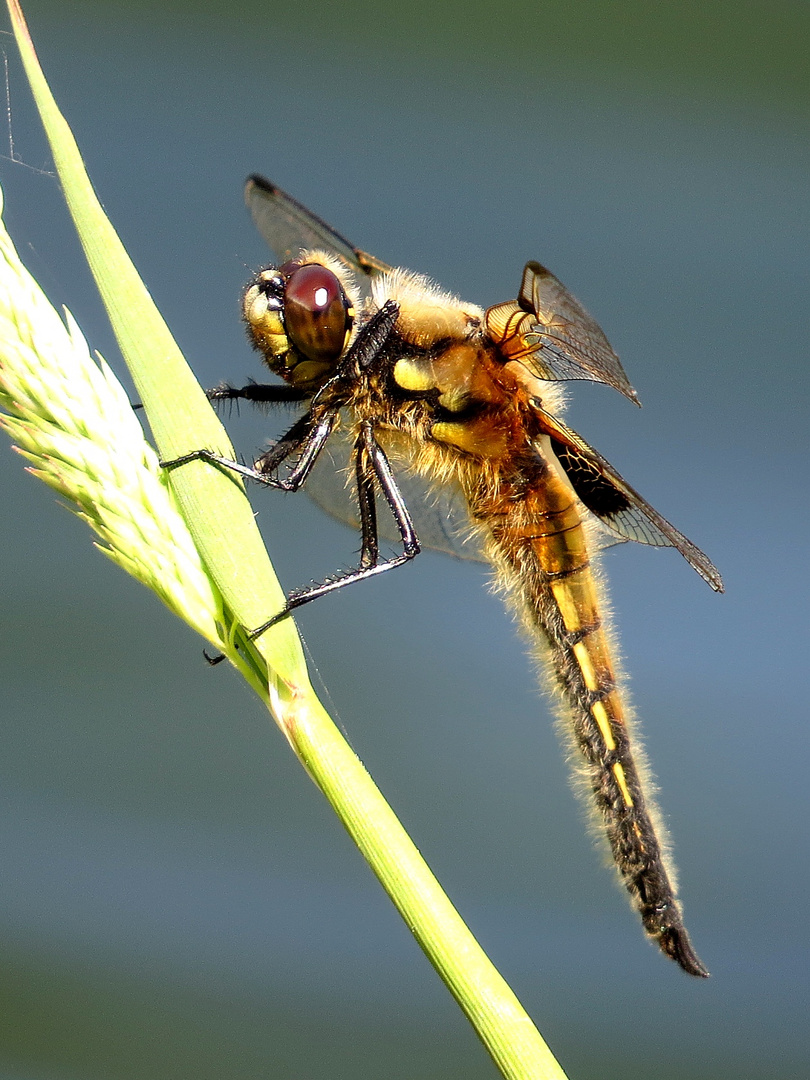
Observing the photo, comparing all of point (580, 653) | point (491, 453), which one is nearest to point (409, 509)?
point (491, 453)

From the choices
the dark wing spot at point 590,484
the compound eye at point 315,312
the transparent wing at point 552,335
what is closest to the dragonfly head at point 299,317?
the compound eye at point 315,312

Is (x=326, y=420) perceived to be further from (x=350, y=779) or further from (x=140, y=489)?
(x=350, y=779)

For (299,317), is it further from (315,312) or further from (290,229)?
(290,229)

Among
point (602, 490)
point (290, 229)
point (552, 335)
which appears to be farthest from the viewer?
point (290, 229)

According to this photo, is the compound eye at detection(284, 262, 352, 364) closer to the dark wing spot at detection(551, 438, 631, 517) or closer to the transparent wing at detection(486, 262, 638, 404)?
the transparent wing at detection(486, 262, 638, 404)

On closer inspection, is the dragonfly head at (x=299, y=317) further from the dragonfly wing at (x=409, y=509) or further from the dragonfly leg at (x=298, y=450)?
the dragonfly wing at (x=409, y=509)

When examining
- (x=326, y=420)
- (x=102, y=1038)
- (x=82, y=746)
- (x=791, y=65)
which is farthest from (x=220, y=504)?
(x=791, y=65)
